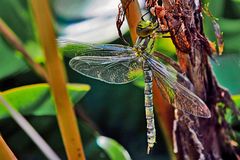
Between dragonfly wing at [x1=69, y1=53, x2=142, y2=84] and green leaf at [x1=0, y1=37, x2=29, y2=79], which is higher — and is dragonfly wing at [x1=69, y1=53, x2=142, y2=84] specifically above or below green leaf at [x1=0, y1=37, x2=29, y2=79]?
above

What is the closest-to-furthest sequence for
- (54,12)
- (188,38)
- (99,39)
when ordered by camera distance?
(188,38)
(99,39)
(54,12)

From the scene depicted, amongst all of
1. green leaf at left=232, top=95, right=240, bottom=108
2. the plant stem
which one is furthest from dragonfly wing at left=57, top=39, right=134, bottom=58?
green leaf at left=232, top=95, right=240, bottom=108

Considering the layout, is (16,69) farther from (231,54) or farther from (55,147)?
(231,54)

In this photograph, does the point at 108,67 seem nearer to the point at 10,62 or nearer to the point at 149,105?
the point at 149,105

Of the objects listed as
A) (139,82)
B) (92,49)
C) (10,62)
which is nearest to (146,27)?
(92,49)

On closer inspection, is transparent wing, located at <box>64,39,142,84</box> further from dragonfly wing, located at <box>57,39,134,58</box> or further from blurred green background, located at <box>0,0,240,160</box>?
blurred green background, located at <box>0,0,240,160</box>

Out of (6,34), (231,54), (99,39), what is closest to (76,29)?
(99,39)
